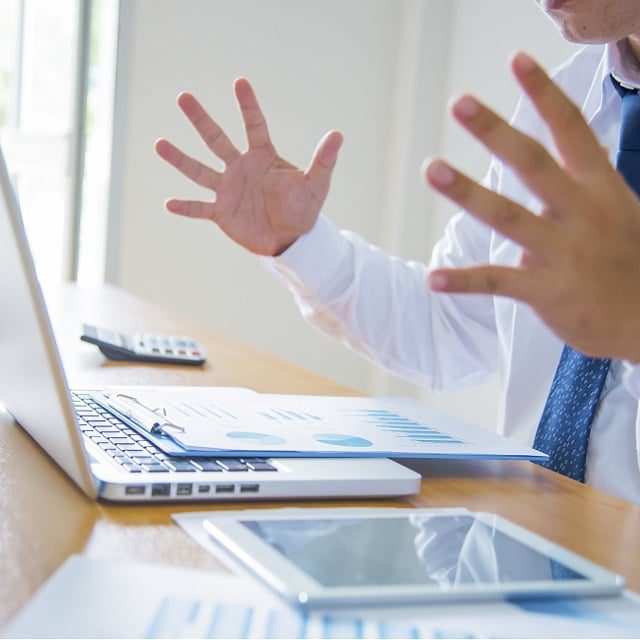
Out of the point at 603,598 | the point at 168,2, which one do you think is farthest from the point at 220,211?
the point at 168,2

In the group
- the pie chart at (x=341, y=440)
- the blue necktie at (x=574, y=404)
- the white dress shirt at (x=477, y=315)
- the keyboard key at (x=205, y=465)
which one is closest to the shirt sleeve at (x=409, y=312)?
the white dress shirt at (x=477, y=315)

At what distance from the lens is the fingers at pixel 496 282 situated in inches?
20.5

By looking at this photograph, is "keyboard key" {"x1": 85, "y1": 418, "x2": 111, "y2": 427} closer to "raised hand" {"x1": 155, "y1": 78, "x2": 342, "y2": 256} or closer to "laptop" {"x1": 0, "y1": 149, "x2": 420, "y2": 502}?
"laptop" {"x1": 0, "y1": 149, "x2": 420, "y2": 502}

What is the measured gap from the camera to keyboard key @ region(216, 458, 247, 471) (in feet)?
2.06

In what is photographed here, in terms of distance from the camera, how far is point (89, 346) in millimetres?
1215

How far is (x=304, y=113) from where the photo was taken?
123 inches

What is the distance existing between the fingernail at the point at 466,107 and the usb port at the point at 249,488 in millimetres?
254

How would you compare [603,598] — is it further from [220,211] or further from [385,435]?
[220,211]

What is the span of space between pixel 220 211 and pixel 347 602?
729 mm

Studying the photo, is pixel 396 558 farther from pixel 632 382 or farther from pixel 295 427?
pixel 632 382

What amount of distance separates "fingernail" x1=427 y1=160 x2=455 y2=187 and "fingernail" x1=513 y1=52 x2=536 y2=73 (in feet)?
0.21

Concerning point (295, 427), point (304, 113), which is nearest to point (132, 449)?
Result: point (295, 427)

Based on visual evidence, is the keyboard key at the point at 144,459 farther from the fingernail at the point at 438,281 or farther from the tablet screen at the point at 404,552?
the fingernail at the point at 438,281

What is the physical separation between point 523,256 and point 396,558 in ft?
0.57
